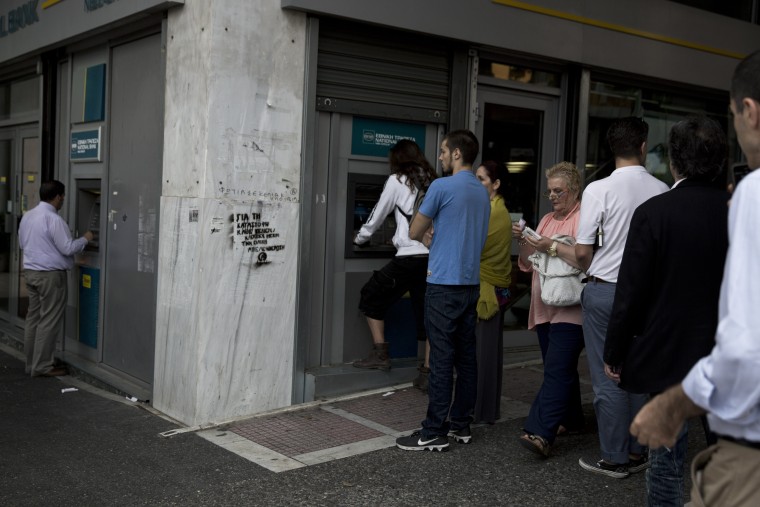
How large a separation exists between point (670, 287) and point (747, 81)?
4.37 feet

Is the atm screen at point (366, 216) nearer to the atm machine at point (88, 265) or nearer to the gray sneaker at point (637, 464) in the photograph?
the atm machine at point (88, 265)

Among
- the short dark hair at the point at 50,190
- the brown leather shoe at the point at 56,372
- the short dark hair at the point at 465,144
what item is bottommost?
the brown leather shoe at the point at 56,372

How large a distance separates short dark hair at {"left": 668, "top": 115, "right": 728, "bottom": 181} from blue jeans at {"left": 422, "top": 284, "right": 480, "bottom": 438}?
5.96ft

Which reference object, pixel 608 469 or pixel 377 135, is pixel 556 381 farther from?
pixel 377 135

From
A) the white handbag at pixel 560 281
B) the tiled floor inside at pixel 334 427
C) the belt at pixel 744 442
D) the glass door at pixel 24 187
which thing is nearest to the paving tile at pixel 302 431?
the tiled floor inside at pixel 334 427

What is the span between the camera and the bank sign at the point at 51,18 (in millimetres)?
6381

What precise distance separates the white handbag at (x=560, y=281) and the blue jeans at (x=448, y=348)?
0.44m

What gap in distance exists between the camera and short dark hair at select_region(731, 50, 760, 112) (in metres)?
2.00

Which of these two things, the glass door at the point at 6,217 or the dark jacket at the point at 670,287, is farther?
the glass door at the point at 6,217

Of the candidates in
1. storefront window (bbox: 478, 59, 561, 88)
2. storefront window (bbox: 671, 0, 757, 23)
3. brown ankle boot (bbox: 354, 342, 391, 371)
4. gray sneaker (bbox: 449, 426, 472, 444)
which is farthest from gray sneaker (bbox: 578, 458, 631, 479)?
storefront window (bbox: 671, 0, 757, 23)

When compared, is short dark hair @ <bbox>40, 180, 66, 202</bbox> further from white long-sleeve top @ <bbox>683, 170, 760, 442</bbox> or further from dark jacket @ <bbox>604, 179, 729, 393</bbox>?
white long-sleeve top @ <bbox>683, 170, 760, 442</bbox>

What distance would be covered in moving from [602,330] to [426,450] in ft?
4.46

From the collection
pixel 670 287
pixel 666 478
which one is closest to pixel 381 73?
pixel 670 287

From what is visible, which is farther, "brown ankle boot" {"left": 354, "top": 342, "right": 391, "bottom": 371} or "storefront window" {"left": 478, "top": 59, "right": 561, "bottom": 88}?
"storefront window" {"left": 478, "top": 59, "right": 561, "bottom": 88}
